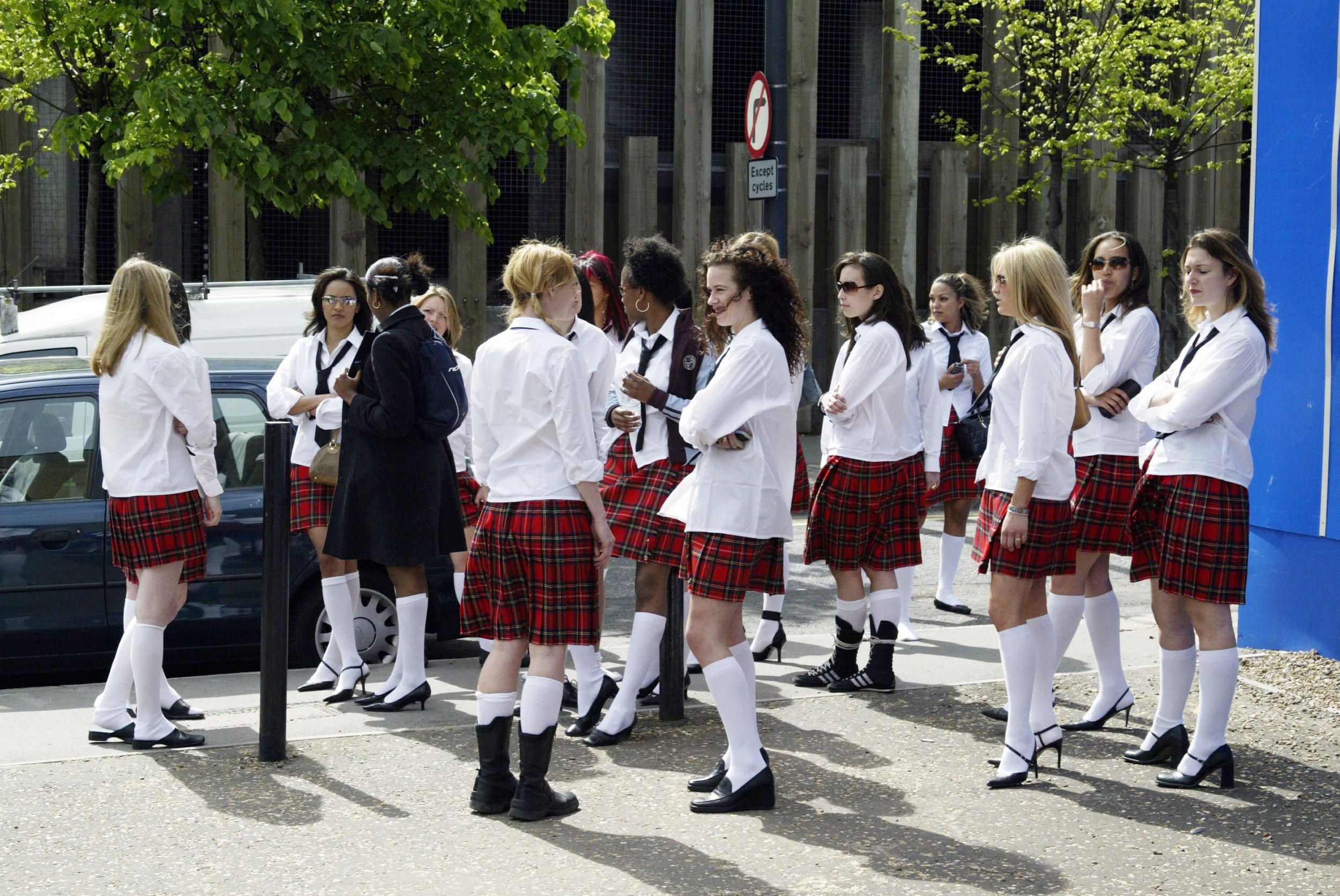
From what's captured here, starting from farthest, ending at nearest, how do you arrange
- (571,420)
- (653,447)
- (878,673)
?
(878,673), (653,447), (571,420)

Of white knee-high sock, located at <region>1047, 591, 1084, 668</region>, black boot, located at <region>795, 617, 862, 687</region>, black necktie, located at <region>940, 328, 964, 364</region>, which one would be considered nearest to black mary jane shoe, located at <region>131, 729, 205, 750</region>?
black boot, located at <region>795, 617, 862, 687</region>

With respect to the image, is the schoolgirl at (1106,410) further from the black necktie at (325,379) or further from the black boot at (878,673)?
the black necktie at (325,379)

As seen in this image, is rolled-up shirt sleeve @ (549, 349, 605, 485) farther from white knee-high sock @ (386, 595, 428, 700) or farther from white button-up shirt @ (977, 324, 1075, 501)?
white knee-high sock @ (386, 595, 428, 700)

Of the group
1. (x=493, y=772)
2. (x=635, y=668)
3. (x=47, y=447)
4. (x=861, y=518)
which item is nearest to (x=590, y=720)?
(x=635, y=668)

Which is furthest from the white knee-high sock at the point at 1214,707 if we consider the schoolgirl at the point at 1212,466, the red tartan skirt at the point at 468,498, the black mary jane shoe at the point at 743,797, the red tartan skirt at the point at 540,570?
the red tartan skirt at the point at 468,498

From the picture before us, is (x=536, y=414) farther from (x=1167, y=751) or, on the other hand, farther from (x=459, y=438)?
(x=1167, y=751)

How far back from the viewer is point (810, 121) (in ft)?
60.9

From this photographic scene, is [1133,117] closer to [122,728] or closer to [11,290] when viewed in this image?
[11,290]

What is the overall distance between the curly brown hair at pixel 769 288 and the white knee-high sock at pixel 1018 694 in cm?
127

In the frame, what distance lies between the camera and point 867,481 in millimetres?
6781

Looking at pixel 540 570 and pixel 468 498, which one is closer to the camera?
pixel 540 570

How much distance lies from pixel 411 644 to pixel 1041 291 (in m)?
3.06

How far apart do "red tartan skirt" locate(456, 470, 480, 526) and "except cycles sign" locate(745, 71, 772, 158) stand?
3.73 meters

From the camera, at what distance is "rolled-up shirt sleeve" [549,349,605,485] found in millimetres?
4918
